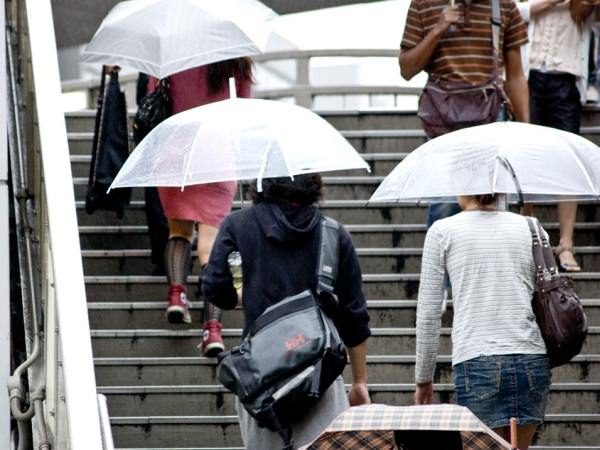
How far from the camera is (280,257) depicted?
279 inches

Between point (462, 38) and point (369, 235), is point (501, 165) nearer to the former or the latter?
point (462, 38)

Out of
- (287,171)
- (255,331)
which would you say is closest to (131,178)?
(287,171)

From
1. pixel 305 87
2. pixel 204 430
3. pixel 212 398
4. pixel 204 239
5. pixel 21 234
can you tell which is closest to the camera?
pixel 21 234

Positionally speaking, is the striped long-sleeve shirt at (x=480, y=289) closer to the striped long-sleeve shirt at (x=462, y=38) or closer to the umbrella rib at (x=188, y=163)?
the umbrella rib at (x=188, y=163)

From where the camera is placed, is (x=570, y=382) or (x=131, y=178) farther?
(x=570, y=382)

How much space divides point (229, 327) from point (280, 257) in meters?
2.92

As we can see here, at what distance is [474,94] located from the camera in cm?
998

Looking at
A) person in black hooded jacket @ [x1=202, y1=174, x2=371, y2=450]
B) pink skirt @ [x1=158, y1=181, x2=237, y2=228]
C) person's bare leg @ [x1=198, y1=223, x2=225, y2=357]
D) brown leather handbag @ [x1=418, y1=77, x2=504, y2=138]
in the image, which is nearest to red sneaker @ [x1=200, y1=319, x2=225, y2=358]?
person's bare leg @ [x1=198, y1=223, x2=225, y2=357]

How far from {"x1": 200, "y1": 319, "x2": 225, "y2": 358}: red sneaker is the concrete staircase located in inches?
2.8

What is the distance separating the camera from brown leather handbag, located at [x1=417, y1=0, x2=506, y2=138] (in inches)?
391

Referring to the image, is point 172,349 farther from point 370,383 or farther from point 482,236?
point 482,236

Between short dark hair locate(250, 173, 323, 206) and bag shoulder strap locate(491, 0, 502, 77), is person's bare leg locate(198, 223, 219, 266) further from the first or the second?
short dark hair locate(250, 173, 323, 206)

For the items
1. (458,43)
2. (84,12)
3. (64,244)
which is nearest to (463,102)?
(458,43)

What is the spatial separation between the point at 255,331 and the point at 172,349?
9.62 feet
